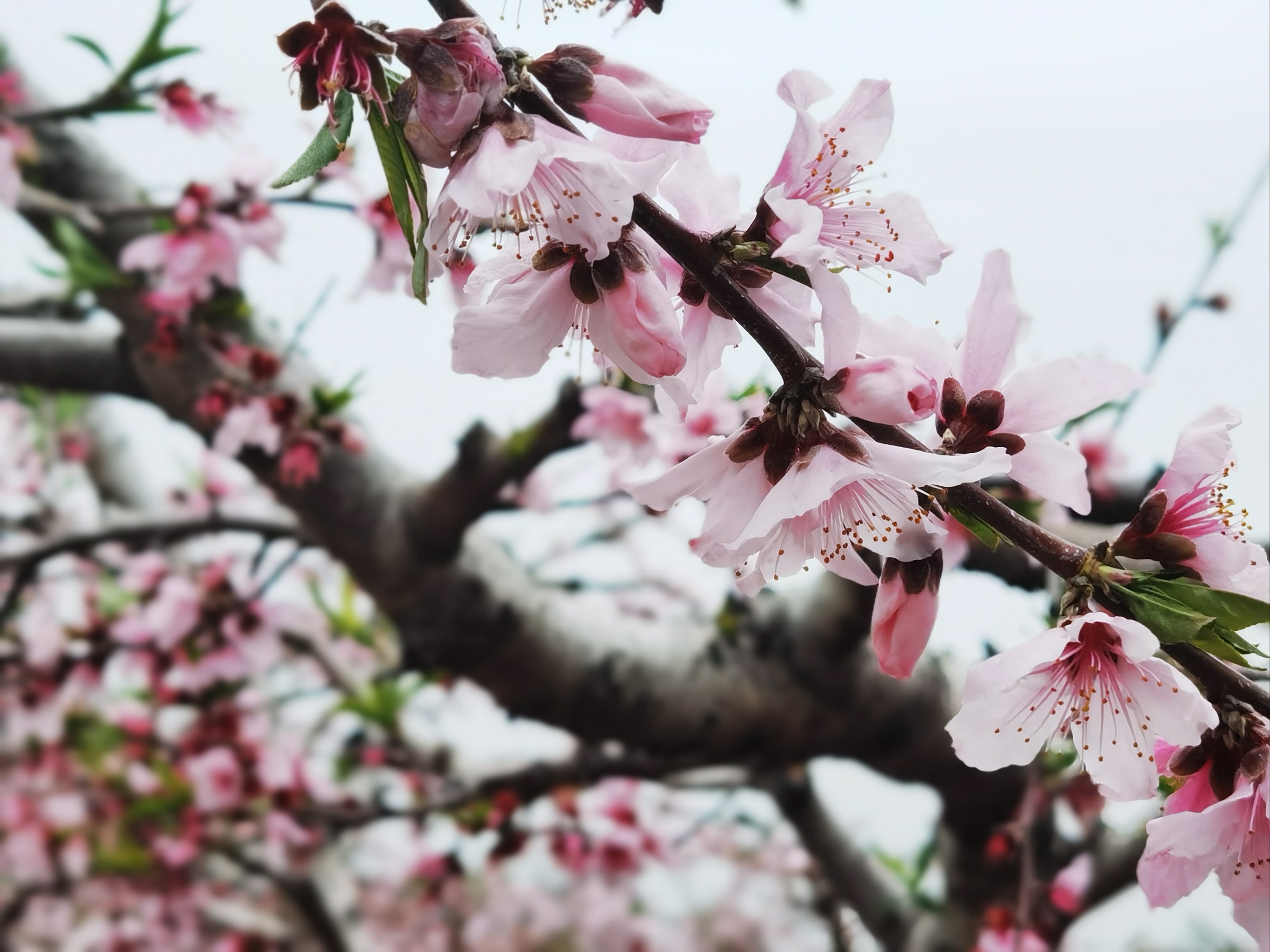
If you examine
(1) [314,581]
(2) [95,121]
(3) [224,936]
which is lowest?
(3) [224,936]

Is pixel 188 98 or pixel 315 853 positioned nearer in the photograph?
pixel 188 98

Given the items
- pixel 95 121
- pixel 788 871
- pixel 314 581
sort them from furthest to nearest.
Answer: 1. pixel 788 871
2. pixel 314 581
3. pixel 95 121

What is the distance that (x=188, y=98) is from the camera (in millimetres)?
1477

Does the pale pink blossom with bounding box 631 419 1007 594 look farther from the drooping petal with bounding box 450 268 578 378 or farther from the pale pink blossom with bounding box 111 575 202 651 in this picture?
the pale pink blossom with bounding box 111 575 202 651

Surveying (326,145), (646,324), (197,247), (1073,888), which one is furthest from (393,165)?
(1073,888)

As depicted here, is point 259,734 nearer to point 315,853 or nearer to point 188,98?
point 315,853

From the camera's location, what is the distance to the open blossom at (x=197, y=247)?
4.52 ft

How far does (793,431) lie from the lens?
1.41ft

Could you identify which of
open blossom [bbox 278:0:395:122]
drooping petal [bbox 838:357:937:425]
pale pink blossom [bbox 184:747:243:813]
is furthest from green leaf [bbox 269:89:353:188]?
pale pink blossom [bbox 184:747:243:813]

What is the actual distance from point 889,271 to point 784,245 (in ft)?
0.46

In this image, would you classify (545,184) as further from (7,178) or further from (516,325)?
(7,178)

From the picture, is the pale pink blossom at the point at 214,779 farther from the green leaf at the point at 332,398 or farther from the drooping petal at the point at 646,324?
the drooping petal at the point at 646,324

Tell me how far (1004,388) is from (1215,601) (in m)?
0.15

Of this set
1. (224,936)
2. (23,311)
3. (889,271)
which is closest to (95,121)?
(23,311)
